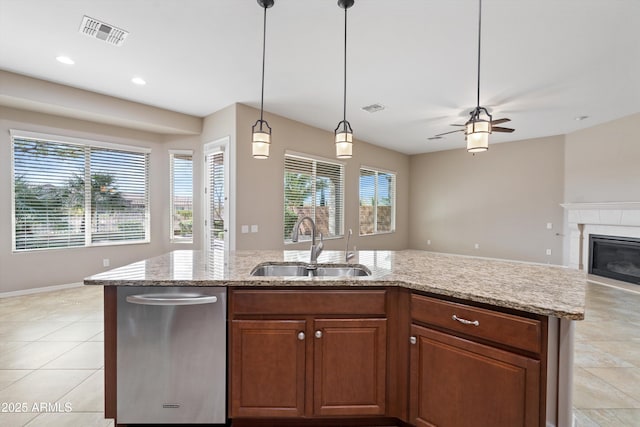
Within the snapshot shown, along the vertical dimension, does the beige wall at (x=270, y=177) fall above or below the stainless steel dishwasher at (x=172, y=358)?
above

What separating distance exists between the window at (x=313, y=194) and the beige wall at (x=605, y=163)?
4.76 meters

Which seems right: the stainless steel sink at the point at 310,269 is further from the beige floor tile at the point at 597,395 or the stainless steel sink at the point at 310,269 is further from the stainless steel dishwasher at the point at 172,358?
the beige floor tile at the point at 597,395

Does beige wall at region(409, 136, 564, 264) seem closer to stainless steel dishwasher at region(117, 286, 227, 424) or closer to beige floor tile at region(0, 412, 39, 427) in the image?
stainless steel dishwasher at region(117, 286, 227, 424)

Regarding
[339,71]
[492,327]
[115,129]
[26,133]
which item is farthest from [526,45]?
[26,133]

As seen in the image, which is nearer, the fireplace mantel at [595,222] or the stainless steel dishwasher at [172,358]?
the stainless steel dishwasher at [172,358]

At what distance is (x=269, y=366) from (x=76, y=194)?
4900 millimetres

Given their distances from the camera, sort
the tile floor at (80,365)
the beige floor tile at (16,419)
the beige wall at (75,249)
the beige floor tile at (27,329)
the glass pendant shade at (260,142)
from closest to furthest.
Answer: the beige floor tile at (16,419) → the tile floor at (80,365) → the glass pendant shade at (260,142) → the beige floor tile at (27,329) → the beige wall at (75,249)

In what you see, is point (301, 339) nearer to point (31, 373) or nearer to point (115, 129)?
point (31, 373)

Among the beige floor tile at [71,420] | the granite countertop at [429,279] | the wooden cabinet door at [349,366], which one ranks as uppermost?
the granite countertop at [429,279]

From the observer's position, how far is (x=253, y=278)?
162 cm

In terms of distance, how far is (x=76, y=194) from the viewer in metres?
4.66

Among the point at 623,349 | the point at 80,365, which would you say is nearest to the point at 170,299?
the point at 80,365

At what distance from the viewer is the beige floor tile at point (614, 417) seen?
71.8 inches

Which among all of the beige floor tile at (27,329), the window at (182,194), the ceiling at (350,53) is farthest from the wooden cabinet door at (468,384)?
the window at (182,194)
